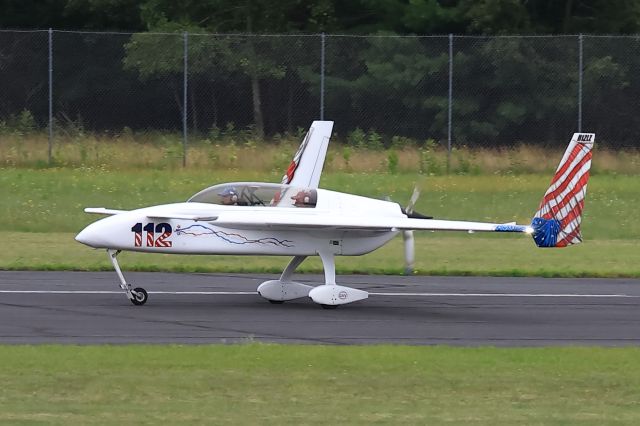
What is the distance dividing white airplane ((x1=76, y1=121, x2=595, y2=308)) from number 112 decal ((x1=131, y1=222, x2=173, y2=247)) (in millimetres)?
12

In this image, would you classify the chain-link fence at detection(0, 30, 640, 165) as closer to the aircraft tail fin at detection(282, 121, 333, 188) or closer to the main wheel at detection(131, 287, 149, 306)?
the aircraft tail fin at detection(282, 121, 333, 188)

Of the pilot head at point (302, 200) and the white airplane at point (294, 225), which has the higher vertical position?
the pilot head at point (302, 200)

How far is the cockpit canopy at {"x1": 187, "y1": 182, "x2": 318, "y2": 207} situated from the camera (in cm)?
1695

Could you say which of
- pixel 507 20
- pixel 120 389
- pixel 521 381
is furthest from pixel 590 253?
pixel 507 20

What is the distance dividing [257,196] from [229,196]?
343 millimetres

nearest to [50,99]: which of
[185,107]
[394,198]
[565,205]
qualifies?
[185,107]

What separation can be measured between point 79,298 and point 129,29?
30457 millimetres

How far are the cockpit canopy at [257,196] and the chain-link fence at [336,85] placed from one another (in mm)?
14988

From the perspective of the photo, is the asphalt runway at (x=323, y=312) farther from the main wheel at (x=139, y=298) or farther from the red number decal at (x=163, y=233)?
the red number decal at (x=163, y=233)

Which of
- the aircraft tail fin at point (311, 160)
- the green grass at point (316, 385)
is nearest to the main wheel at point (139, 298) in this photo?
the green grass at point (316, 385)

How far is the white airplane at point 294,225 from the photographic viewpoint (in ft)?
53.8

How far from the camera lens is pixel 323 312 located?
1680 centimetres

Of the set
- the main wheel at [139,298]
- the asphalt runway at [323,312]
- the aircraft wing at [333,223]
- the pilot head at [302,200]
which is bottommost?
the asphalt runway at [323,312]

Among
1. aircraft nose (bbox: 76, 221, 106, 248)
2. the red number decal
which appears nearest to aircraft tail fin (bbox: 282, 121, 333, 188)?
the red number decal
